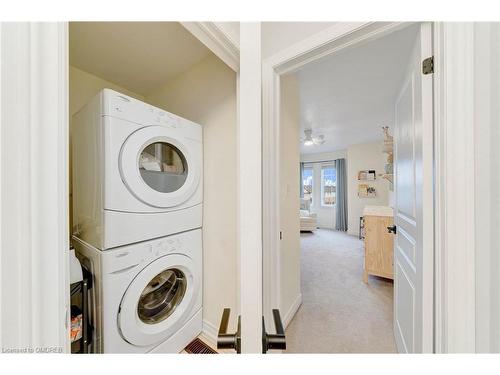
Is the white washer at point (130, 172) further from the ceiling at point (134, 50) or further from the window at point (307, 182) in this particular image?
the window at point (307, 182)

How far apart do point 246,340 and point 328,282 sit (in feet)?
7.47

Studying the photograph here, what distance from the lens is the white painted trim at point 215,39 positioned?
853mm

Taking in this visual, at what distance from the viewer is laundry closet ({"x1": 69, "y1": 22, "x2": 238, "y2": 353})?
0.97 meters

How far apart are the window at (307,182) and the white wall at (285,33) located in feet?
17.2

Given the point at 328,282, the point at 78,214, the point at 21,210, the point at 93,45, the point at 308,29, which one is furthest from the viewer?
the point at 328,282

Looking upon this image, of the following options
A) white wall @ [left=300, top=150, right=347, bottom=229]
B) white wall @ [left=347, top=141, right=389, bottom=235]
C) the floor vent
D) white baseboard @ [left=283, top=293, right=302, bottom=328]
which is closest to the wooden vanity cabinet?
white baseboard @ [left=283, top=293, right=302, bottom=328]

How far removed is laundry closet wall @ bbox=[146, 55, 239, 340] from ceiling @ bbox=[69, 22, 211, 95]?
17 centimetres

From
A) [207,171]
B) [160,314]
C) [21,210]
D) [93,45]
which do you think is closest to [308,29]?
[207,171]

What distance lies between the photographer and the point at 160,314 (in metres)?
1.27

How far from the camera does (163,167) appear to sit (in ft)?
4.18

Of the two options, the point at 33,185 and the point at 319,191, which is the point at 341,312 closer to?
the point at 33,185

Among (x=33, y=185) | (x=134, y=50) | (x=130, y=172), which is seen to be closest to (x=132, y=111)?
(x=130, y=172)

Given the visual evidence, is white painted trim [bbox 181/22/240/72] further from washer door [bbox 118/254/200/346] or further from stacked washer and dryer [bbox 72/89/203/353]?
washer door [bbox 118/254/200/346]
